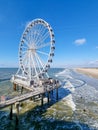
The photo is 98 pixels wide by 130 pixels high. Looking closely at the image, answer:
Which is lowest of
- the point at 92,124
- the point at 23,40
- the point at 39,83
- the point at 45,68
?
the point at 92,124

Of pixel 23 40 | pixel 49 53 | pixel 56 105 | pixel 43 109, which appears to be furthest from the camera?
pixel 23 40

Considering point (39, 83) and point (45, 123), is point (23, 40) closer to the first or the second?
point (39, 83)

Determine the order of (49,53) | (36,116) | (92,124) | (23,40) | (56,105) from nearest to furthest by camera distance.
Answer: (92,124), (36,116), (56,105), (49,53), (23,40)

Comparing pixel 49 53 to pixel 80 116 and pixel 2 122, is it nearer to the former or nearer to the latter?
pixel 80 116

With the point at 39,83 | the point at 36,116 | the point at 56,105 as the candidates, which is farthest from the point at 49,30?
the point at 36,116

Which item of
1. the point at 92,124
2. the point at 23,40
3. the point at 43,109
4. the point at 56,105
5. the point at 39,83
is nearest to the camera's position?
the point at 92,124

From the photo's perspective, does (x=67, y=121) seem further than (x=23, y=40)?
No

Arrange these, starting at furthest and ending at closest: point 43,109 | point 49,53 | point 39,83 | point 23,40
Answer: point 23,40 → point 49,53 → point 39,83 → point 43,109

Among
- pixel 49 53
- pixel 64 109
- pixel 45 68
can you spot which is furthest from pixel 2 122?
pixel 49 53

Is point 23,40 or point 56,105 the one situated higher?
point 23,40
